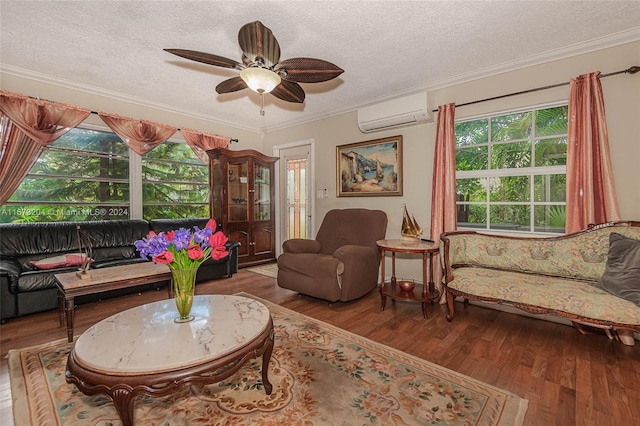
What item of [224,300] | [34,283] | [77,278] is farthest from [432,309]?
[34,283]

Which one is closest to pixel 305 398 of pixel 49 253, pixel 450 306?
pixel 450 306

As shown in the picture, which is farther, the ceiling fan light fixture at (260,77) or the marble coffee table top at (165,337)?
the ceiling fan light fixture at (260,77)

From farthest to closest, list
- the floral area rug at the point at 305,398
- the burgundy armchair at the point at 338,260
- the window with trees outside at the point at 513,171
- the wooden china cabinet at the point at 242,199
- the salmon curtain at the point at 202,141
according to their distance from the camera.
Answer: the wooden china cabinet at the point at 242,199 < the salmon curtain at the point at 202,141 < the burgundy armchair at the point at 338,260 < the window with trees outside at the point at 513,171 < the floral area rug at the point at 305,398

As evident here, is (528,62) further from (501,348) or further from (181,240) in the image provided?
(181,240)

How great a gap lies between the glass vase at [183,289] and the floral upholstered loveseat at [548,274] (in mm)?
2186

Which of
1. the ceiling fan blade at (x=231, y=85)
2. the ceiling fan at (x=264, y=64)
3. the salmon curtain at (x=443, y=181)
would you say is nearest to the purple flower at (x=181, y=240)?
the ceiling fan at (x=264, y=64)

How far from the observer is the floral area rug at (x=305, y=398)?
140 centimetres

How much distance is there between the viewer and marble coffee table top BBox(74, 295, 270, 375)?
1166 mm

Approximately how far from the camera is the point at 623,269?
2000 millimetres

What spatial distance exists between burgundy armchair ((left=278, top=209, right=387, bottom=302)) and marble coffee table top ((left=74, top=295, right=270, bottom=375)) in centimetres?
121

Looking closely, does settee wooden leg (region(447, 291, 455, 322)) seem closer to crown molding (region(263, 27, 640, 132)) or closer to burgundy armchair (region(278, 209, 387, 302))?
burgundy armchair (region(278, 209, 387, 302))

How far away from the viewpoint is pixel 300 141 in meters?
4.88

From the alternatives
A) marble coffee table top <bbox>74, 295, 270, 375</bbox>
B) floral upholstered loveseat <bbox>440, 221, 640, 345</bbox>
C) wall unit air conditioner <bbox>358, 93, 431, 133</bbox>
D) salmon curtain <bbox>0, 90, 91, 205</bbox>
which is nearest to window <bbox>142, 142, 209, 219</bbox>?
salmon curtain <bbox>0, 90, 91, 205</bbox>

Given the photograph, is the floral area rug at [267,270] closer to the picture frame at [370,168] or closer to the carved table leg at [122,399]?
the picture frame at [370,168]
